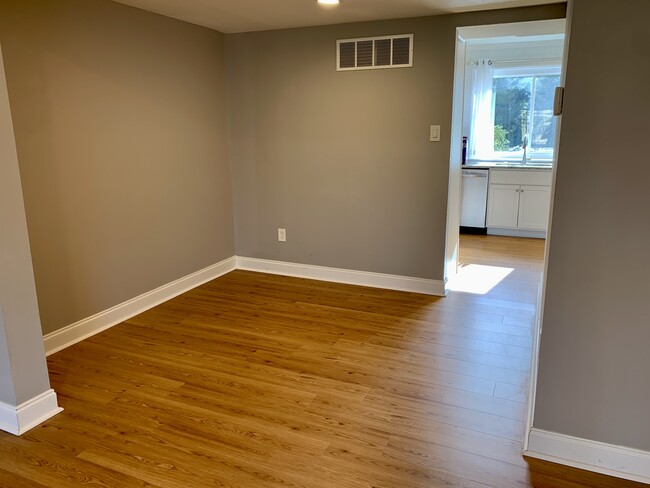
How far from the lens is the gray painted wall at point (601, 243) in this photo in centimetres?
165

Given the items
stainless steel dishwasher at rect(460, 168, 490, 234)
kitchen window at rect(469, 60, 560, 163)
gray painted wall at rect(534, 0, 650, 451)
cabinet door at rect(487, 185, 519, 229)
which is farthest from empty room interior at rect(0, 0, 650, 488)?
kitchen window at rect(469, 60, 560, 163)

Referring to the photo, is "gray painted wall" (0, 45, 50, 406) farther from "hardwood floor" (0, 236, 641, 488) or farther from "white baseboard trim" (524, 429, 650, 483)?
"white baseboard trim" (524, 429, 650, 483)

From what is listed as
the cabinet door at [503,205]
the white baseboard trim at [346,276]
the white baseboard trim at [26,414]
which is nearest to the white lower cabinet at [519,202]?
the cabinet door at [503,205]

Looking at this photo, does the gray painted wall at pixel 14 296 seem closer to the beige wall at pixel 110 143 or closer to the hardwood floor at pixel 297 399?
the hardwood floor at pixel 297 399

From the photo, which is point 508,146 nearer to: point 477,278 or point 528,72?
point 528,72

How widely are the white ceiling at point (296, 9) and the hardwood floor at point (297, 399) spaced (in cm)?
218

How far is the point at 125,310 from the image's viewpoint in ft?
11.5

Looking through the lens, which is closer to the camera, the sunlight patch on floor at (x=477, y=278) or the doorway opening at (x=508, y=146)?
the sunlight patch on floor at (x=477, y=278)

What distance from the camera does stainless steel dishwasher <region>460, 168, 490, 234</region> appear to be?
20.6ft

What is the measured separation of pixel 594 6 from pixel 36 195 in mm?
2900

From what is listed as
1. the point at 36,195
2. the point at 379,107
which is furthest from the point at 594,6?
the point at 36,195

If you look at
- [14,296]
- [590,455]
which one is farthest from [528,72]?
[14,296]

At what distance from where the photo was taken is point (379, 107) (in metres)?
3.90

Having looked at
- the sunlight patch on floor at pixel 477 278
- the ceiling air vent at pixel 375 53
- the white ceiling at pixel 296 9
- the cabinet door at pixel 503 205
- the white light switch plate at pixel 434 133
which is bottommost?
the sunlight patch on floor at pixel 477 278
